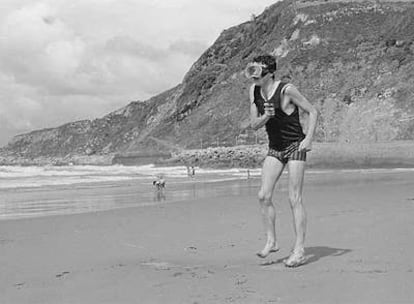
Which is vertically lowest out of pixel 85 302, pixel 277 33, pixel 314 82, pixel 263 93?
pixel 85 302

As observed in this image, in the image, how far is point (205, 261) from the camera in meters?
6.06

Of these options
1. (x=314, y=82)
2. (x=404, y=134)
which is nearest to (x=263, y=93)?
(x=404, y=134)

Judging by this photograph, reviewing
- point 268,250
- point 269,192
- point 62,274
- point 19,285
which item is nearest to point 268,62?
point 269,192

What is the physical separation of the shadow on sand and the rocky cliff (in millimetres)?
46533

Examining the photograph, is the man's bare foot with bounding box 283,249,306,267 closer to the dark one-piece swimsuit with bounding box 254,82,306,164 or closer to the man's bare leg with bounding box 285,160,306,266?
the man's bare leg with bounding box 285,160,306,266

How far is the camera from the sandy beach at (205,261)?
4.64 meters

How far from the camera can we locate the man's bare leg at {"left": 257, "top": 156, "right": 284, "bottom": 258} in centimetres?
589

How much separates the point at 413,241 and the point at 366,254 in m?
0.83

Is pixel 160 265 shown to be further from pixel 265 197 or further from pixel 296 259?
pixel 296 259

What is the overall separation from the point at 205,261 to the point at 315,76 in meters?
64.8

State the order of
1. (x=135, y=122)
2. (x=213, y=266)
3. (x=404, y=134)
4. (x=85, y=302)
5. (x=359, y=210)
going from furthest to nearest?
(x=135, y=122) < (x=404, y=134) < (x=359, y=210) < (x=213, y=266) < (x=85, y=302)

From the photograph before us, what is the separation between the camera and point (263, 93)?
580 centimetres

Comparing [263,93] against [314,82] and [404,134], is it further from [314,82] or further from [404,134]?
[314,82]

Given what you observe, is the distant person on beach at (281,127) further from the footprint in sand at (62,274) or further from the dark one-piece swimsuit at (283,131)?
the footprint in sand at (62,274)
